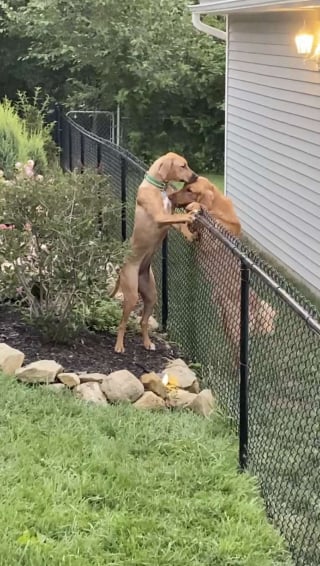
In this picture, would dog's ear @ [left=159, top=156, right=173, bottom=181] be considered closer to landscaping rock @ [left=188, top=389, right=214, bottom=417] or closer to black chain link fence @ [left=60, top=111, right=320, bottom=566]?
black chain link fence @ [left=60, top=111, right=320, bottom=566]

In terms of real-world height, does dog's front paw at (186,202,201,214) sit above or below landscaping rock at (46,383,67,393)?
above

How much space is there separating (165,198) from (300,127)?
3.79 metres

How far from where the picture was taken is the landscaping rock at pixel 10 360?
194 inches

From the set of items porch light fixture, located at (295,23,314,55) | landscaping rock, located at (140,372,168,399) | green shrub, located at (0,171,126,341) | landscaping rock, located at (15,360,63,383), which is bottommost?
landscaping rock, located at (140,372,168,399)

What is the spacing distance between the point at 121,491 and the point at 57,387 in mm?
1304

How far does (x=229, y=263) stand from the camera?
188 inches

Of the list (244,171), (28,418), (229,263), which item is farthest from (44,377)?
(244,171)

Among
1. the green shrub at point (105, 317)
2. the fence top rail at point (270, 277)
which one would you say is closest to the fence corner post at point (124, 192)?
the green shrub at point (105, 317)

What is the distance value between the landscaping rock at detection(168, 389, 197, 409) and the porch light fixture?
442 cm

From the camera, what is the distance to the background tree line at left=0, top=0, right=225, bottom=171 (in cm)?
1655

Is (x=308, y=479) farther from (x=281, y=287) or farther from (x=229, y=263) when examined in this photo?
(x=229, y=263)

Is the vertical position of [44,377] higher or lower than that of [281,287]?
lower

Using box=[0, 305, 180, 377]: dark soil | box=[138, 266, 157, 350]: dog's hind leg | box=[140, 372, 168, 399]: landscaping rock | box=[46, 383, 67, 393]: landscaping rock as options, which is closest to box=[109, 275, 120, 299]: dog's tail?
box=[138, 266, 157, 350]: dog's hind leg

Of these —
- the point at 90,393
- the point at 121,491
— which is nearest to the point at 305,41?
the point at 90,393
